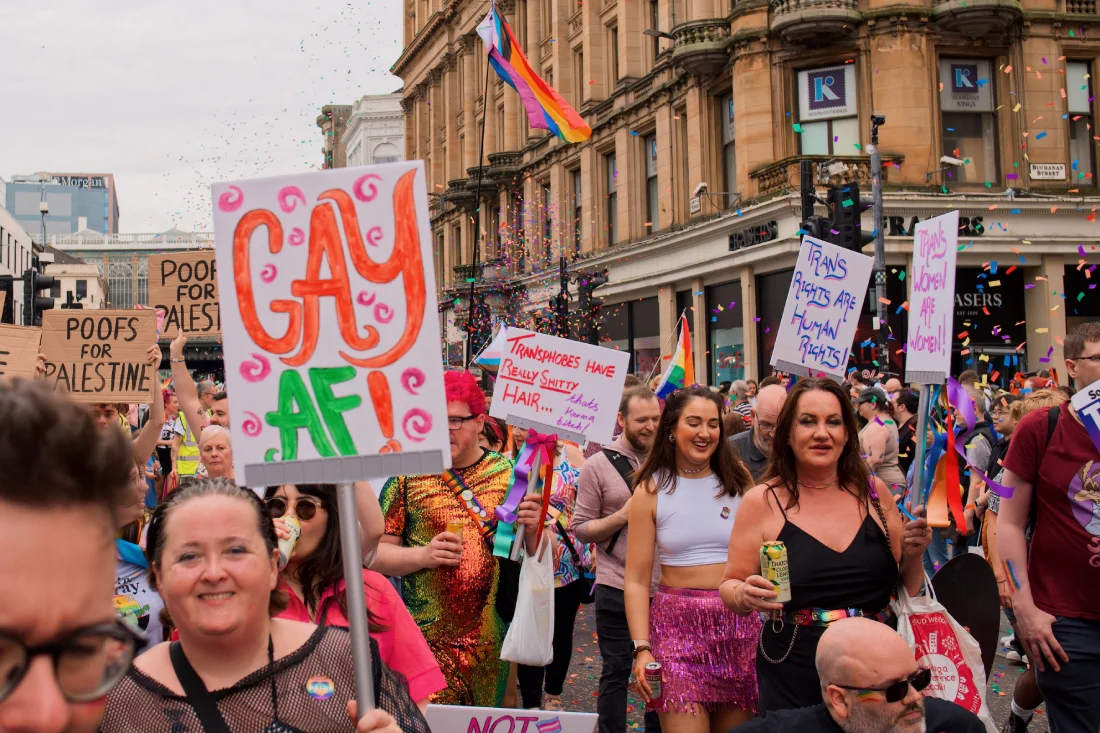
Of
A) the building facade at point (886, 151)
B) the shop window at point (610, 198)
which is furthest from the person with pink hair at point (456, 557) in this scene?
the shop window at point (610, 198)

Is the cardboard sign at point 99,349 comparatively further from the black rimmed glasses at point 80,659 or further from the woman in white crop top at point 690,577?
the black rimmed glasses at point 80,659

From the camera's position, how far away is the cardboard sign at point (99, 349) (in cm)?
764

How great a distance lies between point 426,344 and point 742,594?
178 centimetres

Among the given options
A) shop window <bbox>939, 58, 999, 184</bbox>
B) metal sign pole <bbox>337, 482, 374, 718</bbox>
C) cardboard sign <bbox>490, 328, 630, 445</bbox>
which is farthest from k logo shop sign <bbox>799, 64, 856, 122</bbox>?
metal sign pole <bbox>337, 482, 374, 718</bbox>

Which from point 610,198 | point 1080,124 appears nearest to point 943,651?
point 1080,124

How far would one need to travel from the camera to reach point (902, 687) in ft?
10.5

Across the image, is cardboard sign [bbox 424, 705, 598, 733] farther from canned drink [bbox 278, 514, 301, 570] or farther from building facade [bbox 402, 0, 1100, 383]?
building facade [bbox 402, 0, 1100, 383]

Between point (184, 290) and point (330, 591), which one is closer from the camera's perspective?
point (330, 591)

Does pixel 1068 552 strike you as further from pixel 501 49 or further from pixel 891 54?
pixel 891 54

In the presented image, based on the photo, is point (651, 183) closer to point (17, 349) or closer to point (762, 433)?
point (762, 433)

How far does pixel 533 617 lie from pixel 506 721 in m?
1.92

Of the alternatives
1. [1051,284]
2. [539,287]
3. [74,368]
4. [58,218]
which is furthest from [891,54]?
[58,218]

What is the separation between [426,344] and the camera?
2.73 meters

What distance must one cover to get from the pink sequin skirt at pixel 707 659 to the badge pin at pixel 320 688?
2.60 metres
